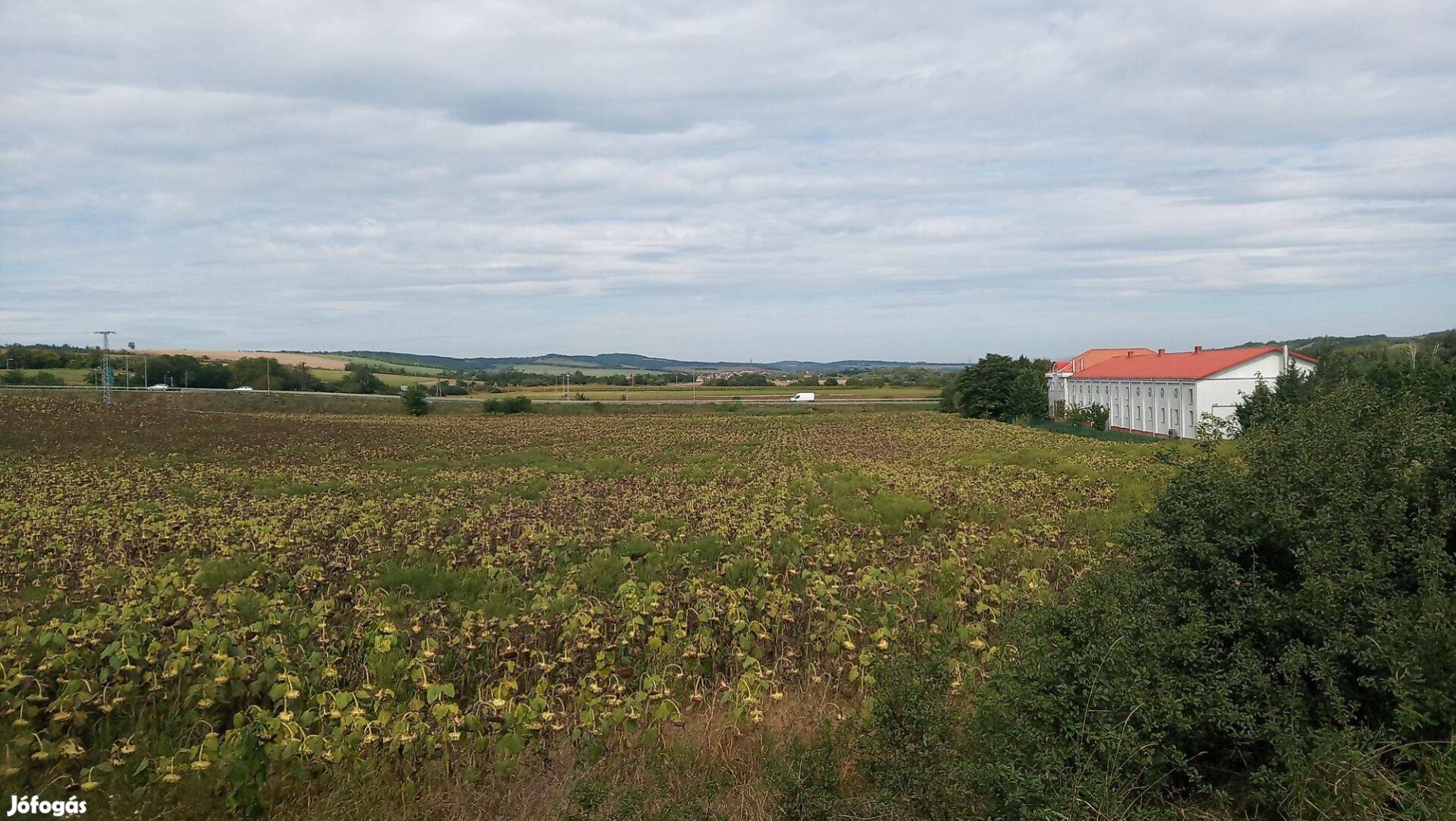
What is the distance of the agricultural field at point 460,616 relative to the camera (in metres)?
6.41

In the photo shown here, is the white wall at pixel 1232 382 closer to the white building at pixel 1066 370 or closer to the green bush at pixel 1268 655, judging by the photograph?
the white building at pixel 1066 370

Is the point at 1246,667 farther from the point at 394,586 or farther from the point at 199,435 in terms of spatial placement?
the point at 199,435

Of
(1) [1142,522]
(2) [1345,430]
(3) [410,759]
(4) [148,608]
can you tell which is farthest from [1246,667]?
(4) [148,608]

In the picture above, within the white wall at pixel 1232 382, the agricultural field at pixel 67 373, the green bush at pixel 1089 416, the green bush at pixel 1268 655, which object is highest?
the agricultural field at pixel 67 373

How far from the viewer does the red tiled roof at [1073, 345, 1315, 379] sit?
6053cm

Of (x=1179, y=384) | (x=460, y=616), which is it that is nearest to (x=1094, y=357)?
(x=1179, y=384)

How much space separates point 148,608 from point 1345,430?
11132 millimetres

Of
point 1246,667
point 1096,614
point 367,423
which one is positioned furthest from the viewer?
point 367,423

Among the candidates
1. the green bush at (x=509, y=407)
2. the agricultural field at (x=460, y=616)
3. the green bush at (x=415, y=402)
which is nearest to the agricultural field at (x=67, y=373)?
the green bush at (x=415, y=402)

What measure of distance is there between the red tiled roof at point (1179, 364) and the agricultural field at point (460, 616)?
142ft

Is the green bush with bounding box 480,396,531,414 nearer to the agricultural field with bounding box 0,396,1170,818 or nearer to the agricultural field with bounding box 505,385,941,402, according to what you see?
the agricultural field with bounding box 505,385,941,402

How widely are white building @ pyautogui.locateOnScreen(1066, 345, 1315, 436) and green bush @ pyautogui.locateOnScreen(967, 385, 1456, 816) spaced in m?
47.4

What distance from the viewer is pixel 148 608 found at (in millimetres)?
8984

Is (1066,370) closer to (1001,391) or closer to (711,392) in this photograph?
(1001,391)
